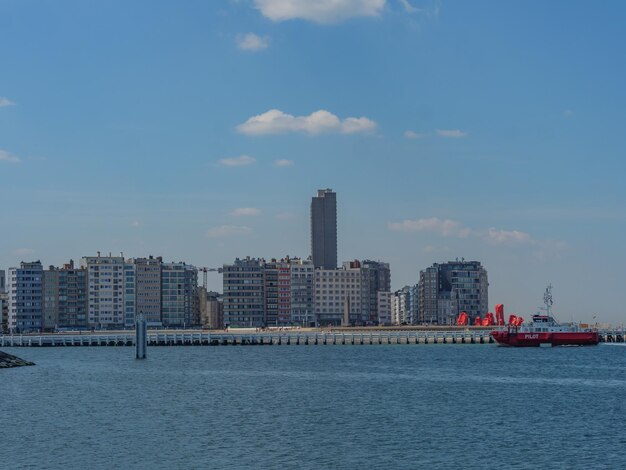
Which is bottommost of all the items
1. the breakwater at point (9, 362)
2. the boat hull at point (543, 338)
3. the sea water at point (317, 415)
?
the sea water at point (317, 415)

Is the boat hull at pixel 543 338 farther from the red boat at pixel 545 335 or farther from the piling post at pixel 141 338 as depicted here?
the piling post at pixel 141 338

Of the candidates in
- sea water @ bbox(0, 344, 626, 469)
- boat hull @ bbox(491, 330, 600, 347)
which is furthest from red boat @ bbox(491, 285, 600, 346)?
sea water @ bbox(0, 344, 626, 469)

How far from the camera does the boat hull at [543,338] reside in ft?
567

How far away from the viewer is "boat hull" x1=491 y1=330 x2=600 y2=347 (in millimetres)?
172875

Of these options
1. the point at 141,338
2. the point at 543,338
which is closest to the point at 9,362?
the point at 141,338

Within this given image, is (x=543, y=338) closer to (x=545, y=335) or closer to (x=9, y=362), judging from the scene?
(x=545, y=335)

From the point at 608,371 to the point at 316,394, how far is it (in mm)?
44392

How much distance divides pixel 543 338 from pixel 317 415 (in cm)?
10463

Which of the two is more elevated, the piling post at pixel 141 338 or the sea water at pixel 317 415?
the piling post at pixel 141 338

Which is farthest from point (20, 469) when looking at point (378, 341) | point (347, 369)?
point (378, 341)

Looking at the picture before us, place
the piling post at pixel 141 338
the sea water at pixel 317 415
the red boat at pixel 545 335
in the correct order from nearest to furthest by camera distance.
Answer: the sea water at pixel 317 415 < the piling post at pixel 141 338 < the red boat at pixel 545 335

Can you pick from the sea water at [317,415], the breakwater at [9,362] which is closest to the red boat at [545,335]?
the sea water at [317,415]

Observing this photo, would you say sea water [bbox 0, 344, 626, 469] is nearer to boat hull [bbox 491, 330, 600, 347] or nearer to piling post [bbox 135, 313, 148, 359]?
piling post [bbox 135, 313, 148, 359]

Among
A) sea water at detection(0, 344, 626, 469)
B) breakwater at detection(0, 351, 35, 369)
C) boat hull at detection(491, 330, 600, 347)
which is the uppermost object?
boat hull at detection(491, 330, 600, 347)
